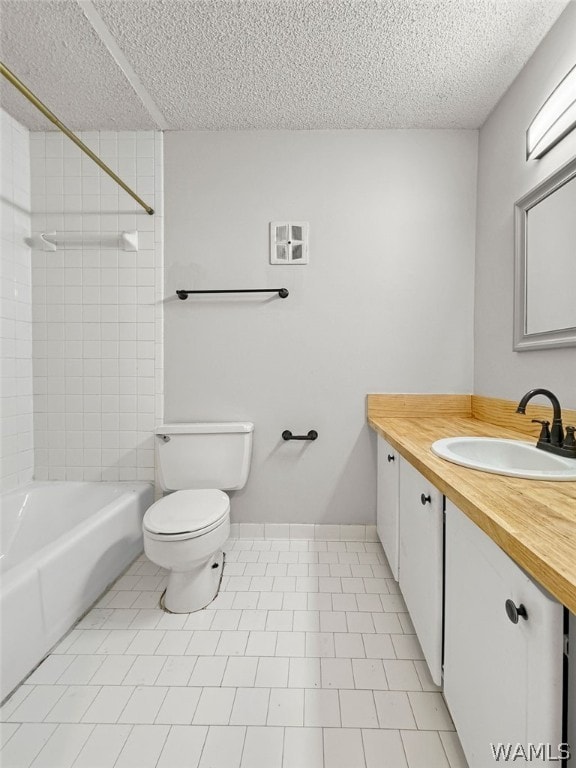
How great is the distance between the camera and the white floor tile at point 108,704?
3.42ft

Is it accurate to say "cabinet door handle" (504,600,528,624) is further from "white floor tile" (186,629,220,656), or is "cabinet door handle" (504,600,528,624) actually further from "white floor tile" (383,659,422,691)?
"white floor tile" (186,629,220,656)

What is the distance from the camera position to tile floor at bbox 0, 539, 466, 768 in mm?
953

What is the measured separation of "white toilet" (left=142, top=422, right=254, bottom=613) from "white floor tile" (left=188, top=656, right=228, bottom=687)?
28cm

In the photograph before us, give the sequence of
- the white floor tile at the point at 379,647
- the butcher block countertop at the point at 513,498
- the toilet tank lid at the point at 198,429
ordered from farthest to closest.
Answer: the toilet tank lid at the point at 198,429
the white floor tile at the point at 379,647
the butcher block countertop at the point at 513,498

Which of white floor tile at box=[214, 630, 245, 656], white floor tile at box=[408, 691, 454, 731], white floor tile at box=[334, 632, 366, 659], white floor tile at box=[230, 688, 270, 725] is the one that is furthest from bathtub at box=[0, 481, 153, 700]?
white floor tile at box=[408, 691, 454, 731]

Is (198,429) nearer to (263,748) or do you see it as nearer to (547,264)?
(263,748)

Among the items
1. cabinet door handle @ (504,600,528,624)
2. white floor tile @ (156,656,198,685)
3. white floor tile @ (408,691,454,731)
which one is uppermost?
cabinet door handle @ (504,600,528,624)

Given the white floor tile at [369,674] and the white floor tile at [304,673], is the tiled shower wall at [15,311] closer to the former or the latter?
the white floor tile at [304,673]

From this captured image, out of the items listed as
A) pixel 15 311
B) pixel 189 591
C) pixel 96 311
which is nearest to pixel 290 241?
pixel 96 311

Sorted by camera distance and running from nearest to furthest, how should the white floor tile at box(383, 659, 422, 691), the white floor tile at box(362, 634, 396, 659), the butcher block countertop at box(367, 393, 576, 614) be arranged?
the butcher block countertop at box(367, 393, 576, 614), the white floor tile at box(383, 659, 422, 691), the white floor tile at box(362, 634, 396, 659)

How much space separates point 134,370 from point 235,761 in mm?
1704

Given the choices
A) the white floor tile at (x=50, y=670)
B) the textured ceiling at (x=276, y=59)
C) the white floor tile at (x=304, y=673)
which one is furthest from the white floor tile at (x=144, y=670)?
the textured ceiling at (x=276, y=59)

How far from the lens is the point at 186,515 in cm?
149

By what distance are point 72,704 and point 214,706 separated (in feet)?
1.42
